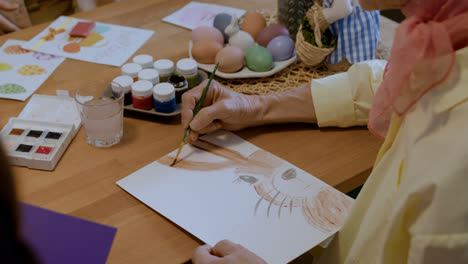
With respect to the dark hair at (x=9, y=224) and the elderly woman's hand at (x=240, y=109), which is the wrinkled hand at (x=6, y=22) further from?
the dark hair at (x=9, y=224)

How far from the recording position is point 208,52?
1.19 meters

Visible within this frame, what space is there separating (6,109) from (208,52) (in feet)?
1.81

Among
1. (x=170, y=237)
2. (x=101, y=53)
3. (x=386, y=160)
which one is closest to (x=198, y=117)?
(x=170, y=237)

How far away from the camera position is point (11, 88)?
3.64 feet

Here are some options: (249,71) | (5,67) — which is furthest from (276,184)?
(5,67)

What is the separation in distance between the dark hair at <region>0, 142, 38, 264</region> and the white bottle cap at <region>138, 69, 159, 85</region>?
32.9 inches

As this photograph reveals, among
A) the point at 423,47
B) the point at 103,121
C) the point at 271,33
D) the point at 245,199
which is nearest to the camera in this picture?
the point at 423,47

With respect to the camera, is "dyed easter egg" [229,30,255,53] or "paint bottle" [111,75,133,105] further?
"dyed easter egg" [229,30,255,53]

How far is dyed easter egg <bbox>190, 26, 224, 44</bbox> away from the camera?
1255mm

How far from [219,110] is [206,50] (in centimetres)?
32

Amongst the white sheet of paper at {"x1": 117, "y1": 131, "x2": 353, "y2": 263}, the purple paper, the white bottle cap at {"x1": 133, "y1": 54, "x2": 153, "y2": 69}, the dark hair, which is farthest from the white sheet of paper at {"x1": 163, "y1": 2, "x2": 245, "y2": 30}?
the dark hair

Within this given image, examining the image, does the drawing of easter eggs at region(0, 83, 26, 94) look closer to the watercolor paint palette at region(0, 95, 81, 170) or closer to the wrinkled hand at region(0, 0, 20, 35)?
the watercolor paint palette at region(0, 95, 81, 170)

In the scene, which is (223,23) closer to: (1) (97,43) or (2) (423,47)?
(1) (97,43)

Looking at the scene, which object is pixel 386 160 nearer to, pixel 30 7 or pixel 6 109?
pixel 6 109
